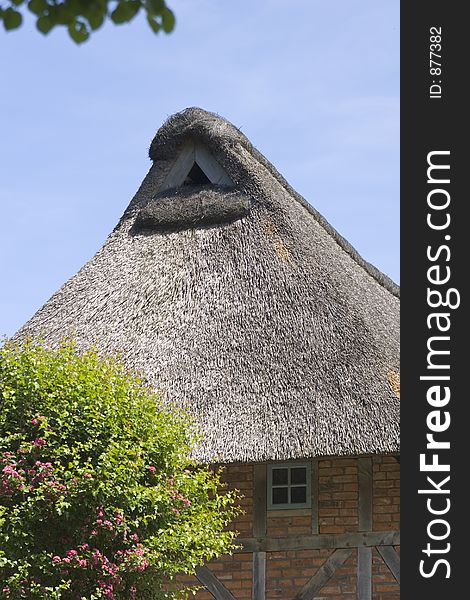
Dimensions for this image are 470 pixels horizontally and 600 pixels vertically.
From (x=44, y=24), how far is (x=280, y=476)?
31.0 ft

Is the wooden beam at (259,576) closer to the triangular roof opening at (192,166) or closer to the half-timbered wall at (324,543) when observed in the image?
the half-timbered wall at (324,543)

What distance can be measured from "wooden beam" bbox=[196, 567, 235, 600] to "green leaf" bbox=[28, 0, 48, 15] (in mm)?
9350

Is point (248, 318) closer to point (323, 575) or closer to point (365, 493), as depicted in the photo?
point (365, 493)

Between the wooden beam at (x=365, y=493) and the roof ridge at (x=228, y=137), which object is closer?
the wooden beam at (x=365, y=493)

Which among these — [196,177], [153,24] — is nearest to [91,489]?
[196,177]

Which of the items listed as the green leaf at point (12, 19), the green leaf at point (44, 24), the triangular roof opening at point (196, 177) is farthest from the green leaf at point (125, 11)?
the triangular roof opening at point (196, 177)

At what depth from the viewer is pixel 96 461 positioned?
423 inches

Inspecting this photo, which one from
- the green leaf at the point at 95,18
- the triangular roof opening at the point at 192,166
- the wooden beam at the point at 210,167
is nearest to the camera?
the green leaf at the point at 95,18

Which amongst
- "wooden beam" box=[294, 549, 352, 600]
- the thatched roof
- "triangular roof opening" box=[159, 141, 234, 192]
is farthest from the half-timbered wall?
"triangular roof opening" box=[159, 141, 234, 192]

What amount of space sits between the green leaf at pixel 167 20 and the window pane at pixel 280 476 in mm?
9354

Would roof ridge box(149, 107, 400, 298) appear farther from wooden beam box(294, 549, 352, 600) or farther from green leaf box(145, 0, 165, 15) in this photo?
green leaf box(145, 0, 165, 15)

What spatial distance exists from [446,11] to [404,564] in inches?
191

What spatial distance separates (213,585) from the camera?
40.0 ft

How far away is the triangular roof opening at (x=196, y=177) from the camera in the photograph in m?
16.4
